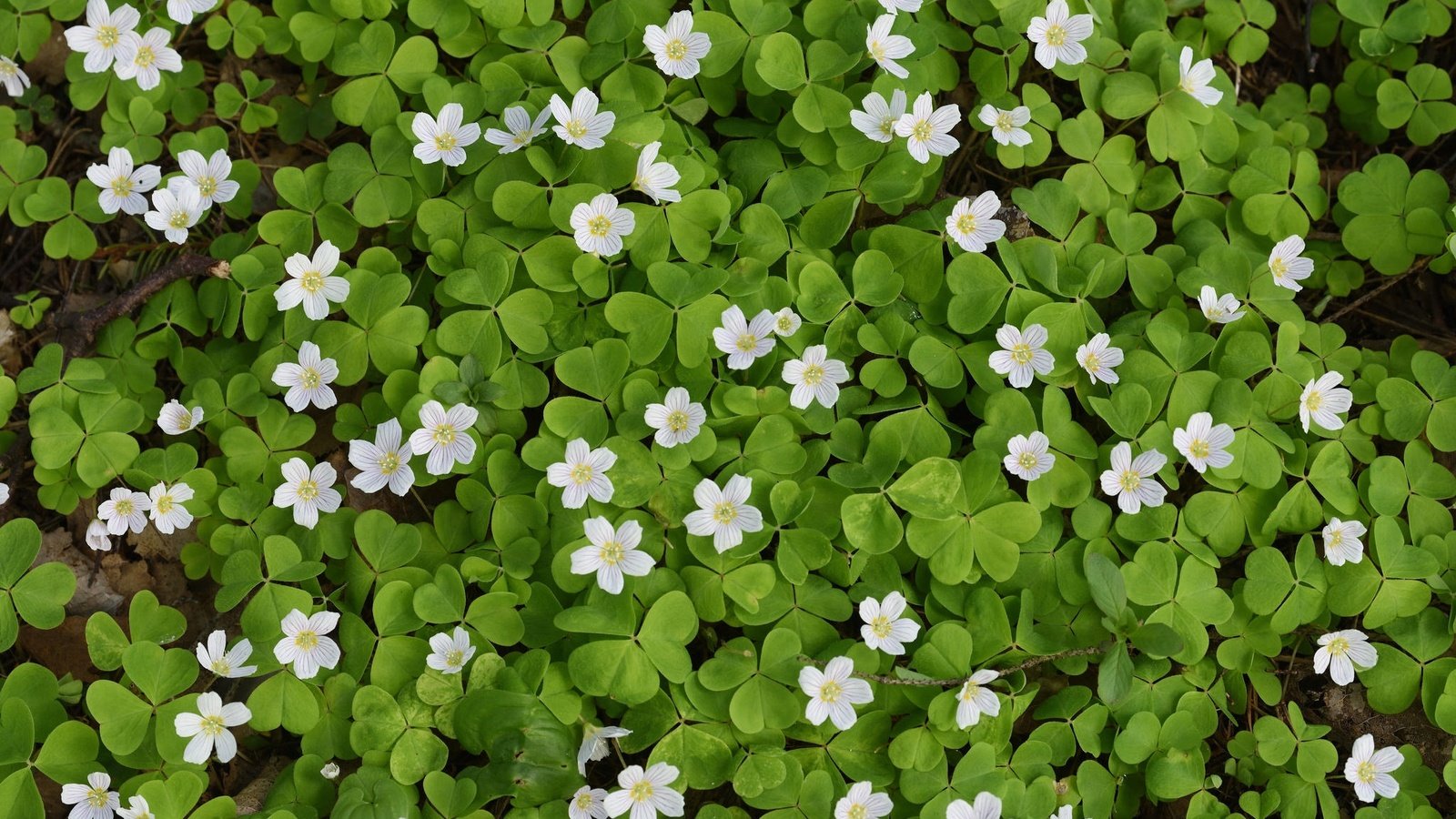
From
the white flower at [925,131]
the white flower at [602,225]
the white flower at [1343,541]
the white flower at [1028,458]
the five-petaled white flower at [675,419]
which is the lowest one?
the white flower at [1343,541]

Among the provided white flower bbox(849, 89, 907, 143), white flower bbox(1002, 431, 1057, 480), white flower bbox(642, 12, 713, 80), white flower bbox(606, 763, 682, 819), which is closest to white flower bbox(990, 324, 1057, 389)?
white flower bbox(1002, 431, 1057, 480)

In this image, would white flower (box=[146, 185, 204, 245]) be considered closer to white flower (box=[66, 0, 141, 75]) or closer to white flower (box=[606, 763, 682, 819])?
white flower (box=[66, 0, 141, 75])

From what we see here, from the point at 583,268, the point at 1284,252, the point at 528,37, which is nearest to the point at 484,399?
the point at 583,268

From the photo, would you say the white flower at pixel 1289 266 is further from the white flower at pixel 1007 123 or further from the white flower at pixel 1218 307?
the white flower at pixel 1007 123

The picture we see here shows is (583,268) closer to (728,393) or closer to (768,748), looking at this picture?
(728,393)

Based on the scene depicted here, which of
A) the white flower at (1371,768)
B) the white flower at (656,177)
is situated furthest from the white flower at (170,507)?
the white flower at (1371,768)

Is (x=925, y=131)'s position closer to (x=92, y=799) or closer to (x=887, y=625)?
(x=887, y=625)

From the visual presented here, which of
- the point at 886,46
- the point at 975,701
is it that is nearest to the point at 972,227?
the point at 886,46
